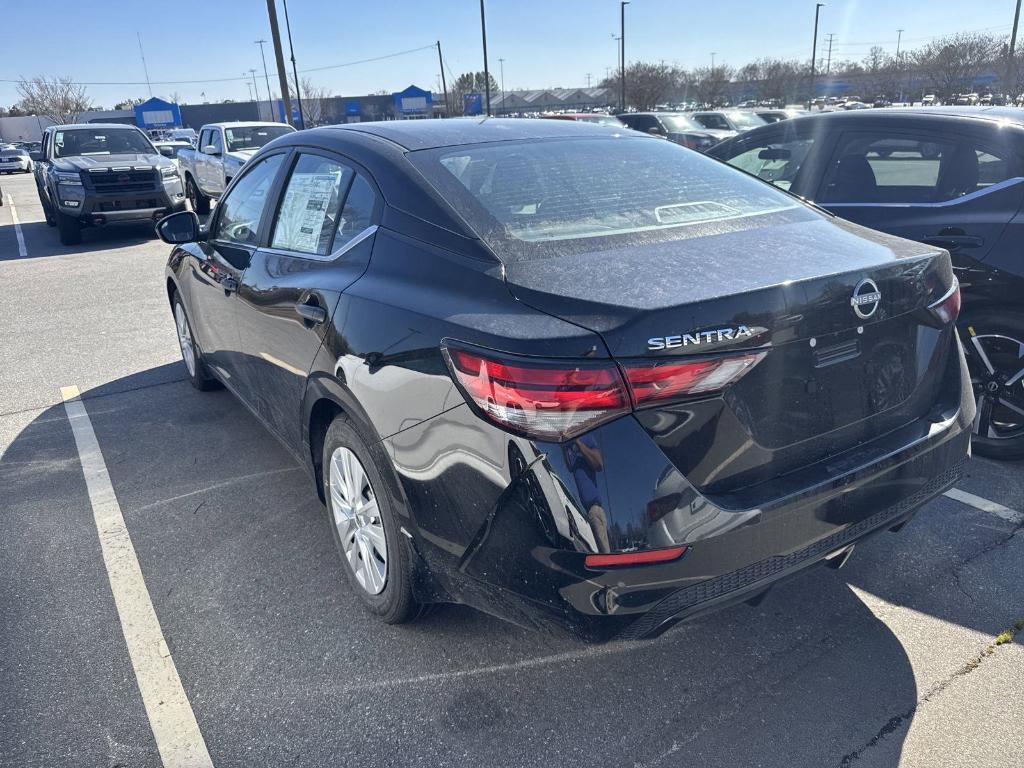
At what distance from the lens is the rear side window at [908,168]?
3932 millimetres

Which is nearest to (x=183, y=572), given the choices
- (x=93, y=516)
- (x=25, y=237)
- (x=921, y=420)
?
(x=93, y=516)

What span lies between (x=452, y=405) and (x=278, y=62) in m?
23.3

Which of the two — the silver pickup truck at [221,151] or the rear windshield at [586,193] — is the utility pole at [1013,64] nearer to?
the silver pickup truck at [221,151]

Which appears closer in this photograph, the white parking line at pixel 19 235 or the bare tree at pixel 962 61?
the white parking line at pixel 19 235

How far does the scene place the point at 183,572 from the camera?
3.24 meters

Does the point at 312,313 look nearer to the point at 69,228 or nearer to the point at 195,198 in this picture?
the point at 69,228

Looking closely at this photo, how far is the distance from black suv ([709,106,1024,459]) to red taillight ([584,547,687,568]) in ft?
9.00

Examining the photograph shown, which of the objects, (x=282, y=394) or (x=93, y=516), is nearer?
(x=282, y=394)

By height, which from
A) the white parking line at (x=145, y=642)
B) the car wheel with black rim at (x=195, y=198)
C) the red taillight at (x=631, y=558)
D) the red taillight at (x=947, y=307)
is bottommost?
the white parking line at (x=145, y=642)

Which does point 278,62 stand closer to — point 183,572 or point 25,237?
point 25,237

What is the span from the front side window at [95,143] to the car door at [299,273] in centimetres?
1160

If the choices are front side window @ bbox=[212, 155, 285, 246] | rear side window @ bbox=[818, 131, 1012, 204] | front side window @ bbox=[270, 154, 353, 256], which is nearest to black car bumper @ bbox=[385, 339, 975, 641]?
front side window @ bbox=[270, 154, 353, 256]

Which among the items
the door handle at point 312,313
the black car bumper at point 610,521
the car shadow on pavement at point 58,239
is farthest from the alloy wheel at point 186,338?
the car shadow on pavement at point 58,239

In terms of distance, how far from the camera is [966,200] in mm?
3893
